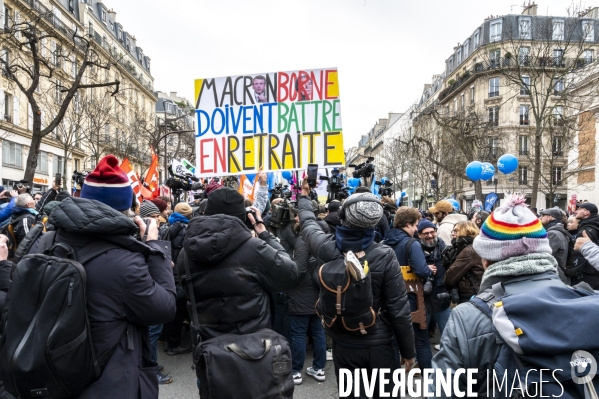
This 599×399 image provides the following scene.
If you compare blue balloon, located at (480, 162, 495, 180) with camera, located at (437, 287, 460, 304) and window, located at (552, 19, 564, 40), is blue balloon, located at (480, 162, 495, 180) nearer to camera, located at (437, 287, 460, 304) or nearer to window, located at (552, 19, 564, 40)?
camera, located at (437, 287, 460, 304)

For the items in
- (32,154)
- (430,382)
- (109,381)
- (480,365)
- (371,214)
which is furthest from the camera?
(32,154)

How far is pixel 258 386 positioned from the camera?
2557 millimetres

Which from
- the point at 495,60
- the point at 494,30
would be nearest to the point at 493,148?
the point at 495,60

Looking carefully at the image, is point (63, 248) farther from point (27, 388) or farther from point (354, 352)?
point (354, 352)

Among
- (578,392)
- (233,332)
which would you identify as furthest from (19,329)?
(578,392)

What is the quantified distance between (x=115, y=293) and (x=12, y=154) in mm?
34304

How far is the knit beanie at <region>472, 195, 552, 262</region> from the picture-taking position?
184 centimetres

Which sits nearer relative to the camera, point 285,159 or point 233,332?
point 233,332

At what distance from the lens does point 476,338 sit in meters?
1.68

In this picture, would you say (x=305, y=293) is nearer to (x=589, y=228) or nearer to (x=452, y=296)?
(x=452, y=296)

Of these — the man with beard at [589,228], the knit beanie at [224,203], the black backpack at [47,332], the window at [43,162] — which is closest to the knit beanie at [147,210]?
the knit beanie at [224,203]

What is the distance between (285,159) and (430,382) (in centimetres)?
424

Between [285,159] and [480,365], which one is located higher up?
[285,159]

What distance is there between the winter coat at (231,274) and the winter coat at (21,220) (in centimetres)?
316
